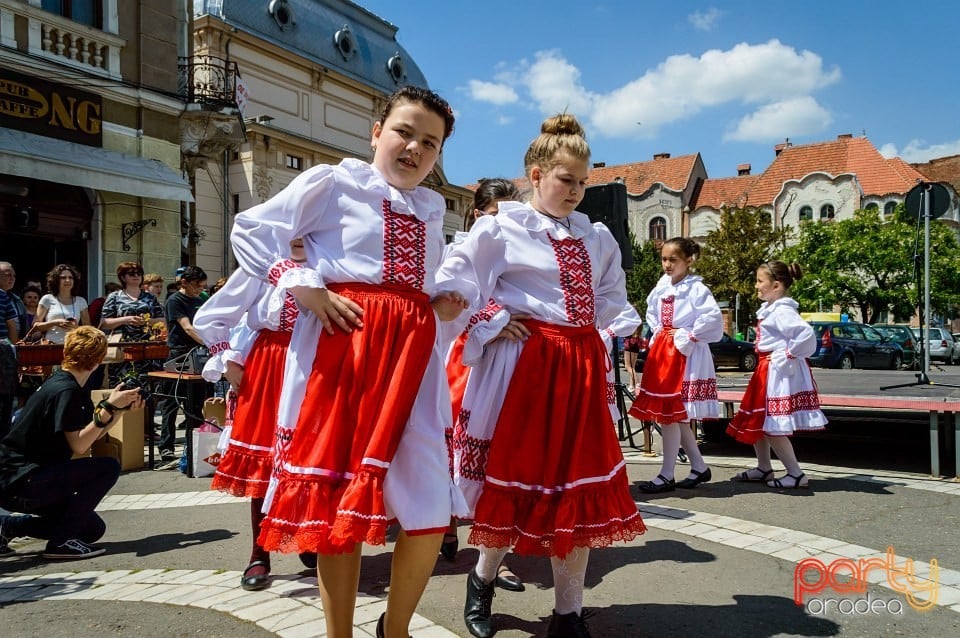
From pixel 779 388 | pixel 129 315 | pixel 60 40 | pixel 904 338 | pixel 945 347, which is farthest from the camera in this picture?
pixel 945 347

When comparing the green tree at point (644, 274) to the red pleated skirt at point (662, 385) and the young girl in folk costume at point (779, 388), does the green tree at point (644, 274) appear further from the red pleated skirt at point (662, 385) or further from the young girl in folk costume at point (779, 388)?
the red pleated skirt at point (662, 385)

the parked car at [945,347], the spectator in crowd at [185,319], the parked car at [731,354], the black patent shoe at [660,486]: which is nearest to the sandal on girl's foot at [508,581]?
the black patent shoe at [660,486]

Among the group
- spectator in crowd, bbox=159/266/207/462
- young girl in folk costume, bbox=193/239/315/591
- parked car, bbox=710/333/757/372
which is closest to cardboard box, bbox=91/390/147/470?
spectator in crowd, bbox=159/266/207/462

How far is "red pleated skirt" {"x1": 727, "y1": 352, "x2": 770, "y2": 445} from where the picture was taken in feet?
19.7

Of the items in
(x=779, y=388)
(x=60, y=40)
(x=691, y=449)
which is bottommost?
(x=691, y=449)

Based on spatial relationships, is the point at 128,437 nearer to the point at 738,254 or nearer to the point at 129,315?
the point at 129,315

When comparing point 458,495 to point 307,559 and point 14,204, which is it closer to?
point 307,559

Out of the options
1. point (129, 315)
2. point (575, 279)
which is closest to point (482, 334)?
point (575, 279)

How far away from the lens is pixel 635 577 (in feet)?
12.0

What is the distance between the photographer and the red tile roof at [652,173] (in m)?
54.1

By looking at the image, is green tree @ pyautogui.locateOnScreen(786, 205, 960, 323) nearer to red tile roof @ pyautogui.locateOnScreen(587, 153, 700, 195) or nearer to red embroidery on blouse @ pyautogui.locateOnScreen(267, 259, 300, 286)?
red tile roof @ pyautogui.locateOnScreen(587, 153, 700, 195)

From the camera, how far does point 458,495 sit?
240cm

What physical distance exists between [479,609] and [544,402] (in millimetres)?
876
